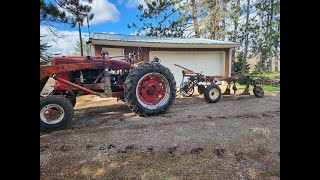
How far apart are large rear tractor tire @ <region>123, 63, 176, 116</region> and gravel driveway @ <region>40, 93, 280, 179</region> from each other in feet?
0.91

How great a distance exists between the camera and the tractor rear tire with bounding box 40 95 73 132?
3.76 metres

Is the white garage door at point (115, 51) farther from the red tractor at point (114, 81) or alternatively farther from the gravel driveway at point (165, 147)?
the gravel driveway at point (165, 147)

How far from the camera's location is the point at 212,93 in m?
6.95

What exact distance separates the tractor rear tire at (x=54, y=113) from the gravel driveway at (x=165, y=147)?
0.46 feet

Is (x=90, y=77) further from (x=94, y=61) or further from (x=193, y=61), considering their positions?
(x=193, y=61)

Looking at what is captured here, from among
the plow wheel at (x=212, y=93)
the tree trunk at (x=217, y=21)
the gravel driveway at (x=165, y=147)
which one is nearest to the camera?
the gravel driveway at (x=165, y=147)

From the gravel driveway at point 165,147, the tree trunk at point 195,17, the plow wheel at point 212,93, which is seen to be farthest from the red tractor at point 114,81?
the tree trunk at point 195,17

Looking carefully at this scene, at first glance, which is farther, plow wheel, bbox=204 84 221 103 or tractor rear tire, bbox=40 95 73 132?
plow wheel, bbox=204 84 221 103

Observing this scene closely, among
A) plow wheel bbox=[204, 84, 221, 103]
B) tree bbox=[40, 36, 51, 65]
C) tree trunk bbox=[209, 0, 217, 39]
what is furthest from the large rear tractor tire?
tree trunk bbox=[209, 0, 217, 39]

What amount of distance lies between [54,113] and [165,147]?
7.16 ft

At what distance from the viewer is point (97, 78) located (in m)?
5.12

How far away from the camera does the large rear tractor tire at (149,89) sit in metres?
4.79

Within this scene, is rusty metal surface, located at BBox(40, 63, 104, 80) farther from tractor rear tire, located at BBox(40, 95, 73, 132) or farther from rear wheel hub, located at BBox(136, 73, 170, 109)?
rear wheel hub, located at BBox(136, 73, 170, 109)
